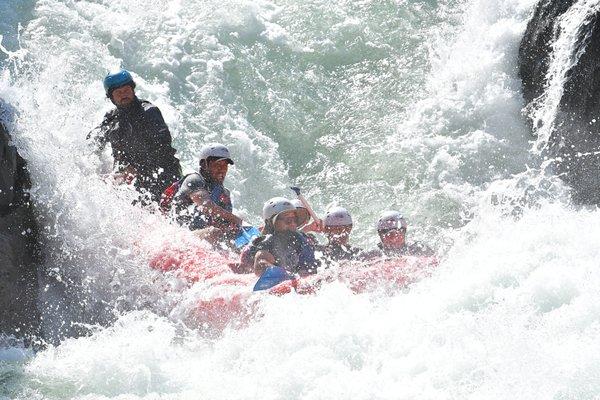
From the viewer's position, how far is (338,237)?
8828 millimetres

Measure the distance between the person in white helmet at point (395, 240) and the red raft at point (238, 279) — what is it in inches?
50.5

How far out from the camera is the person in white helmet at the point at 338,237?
8656mm

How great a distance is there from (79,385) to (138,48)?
8.39m

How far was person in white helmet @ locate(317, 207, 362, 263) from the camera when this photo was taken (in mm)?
8656

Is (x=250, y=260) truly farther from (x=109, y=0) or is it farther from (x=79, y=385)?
(x=109, y=0)

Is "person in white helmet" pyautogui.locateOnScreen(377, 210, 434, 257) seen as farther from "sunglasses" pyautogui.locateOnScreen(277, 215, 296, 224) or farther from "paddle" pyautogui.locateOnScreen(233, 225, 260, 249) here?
"sunglasses" pyautogui.locateOnScreen(277, 215, 296, 224)

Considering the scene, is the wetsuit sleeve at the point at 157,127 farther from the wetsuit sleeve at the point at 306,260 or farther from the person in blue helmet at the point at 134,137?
the wetsuit sleeve at the point at 306,260

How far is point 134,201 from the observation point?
8.54 meters

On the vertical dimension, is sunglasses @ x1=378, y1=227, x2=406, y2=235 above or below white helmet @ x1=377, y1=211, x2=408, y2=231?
below

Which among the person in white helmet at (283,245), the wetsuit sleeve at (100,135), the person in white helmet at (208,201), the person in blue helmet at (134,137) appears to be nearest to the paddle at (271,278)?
the person in white helmet at (283,245)

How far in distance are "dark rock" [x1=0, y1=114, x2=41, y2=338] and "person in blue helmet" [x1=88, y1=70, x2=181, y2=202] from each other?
4.32ft

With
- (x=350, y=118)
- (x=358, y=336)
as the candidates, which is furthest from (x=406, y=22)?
(x=358, y=336)

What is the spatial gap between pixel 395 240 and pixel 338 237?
568 millimetres

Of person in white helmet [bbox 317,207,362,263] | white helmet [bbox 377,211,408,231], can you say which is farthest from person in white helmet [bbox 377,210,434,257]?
person in white helmet [bbox 317,207,362,263]
